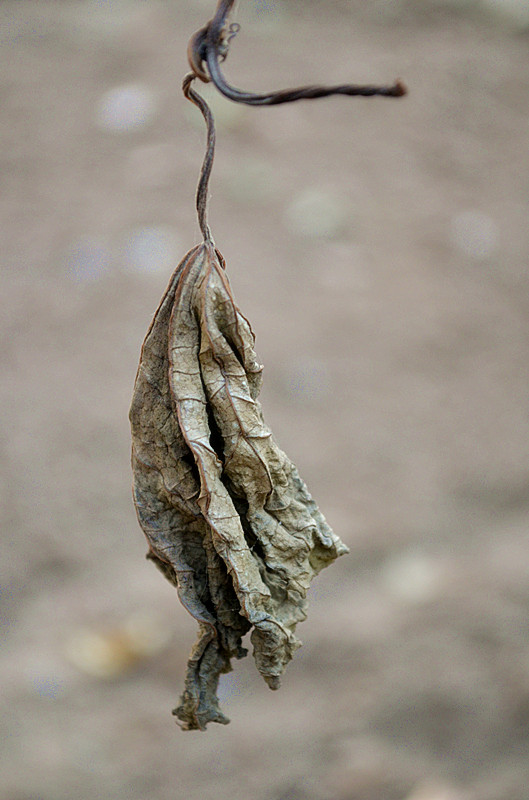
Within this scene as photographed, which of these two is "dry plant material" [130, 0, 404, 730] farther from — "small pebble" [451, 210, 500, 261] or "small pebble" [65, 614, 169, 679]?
"small pebble" [451, 210, 500, 261]

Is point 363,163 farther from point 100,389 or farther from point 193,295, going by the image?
point 193,295

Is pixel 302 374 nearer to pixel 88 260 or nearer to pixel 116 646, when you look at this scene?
pixel 88 260

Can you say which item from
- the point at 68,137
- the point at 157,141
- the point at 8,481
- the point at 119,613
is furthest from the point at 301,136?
the point at 119,613

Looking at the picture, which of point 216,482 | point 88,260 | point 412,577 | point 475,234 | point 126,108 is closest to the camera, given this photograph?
point 216,482

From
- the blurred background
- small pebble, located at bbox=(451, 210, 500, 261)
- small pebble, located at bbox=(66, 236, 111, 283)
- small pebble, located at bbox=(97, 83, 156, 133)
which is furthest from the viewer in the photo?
small pebble, located at bbox=(97, 83, 156, 133)

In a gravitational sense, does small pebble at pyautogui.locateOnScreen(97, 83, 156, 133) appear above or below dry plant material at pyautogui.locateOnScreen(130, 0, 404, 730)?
above

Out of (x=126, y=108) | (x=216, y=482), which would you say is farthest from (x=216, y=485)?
(x=126, y=108)

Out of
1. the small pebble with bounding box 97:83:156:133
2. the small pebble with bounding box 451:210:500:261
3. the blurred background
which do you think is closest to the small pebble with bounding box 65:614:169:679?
the blurred background
